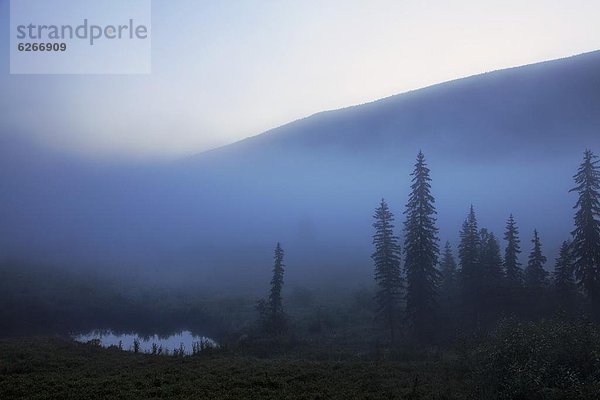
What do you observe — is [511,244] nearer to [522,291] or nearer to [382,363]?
[522,291]

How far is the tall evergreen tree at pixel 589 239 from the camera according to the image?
128 ft

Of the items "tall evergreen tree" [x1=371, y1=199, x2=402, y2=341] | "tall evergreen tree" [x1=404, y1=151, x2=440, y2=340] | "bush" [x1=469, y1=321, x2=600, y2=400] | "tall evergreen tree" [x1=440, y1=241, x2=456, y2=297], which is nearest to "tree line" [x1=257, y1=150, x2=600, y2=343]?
"tall evergreen tree" [x1=404, y1=151, x2=440, y2=340]

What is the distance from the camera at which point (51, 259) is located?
8731cm

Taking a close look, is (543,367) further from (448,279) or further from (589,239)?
(448,279)

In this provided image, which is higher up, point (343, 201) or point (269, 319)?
point (343, 201)

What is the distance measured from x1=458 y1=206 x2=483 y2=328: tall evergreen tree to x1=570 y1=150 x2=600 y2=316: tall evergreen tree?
9514 millimetres

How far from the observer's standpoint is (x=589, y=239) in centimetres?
3975

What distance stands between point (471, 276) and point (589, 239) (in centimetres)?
1196

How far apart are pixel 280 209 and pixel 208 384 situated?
507 ft

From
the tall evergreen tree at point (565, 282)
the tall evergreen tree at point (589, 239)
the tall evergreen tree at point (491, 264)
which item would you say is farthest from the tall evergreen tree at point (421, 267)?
the tall evergreen tree at point (589, 239)

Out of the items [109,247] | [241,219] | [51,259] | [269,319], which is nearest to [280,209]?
[241,219]

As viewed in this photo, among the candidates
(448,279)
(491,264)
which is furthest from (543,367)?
(448,279)

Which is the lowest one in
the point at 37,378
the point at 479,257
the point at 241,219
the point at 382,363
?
the point at 382,363

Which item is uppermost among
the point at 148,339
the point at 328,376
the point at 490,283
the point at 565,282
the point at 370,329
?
the point at 490,283
